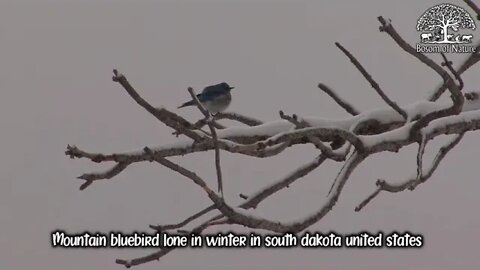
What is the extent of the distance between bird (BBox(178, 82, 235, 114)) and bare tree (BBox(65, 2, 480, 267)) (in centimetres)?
105

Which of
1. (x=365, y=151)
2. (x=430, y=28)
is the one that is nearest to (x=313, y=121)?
(x=365, y=151)

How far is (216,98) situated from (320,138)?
1301 millimetres

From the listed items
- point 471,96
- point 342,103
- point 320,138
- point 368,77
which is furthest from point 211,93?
point 368,77

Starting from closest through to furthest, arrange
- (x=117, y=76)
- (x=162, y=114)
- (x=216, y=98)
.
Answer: (x=117, y=76)
(x=162, y=114)
(x=216, y=98)

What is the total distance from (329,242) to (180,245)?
0.90 metres

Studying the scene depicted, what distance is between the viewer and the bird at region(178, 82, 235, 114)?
115 inches

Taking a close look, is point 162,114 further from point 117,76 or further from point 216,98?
point 216,98

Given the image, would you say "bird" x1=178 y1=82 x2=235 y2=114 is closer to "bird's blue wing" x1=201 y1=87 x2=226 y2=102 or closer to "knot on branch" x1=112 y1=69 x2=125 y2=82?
"bird's blue wing" x1=201 y1=87 x2=226 y2=102

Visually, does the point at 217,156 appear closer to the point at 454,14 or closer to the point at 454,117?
the point at 454,117

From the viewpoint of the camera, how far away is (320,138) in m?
1.67

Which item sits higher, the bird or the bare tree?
the bird

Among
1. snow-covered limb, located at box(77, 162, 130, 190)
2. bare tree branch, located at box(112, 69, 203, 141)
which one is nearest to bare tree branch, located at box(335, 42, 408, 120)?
bare tree branch, located at box(112, 69, 203, 141)

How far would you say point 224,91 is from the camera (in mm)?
2965

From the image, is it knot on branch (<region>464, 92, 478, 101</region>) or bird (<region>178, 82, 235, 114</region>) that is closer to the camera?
knot on branch (<region>464, 92, 478, 101</region>)
